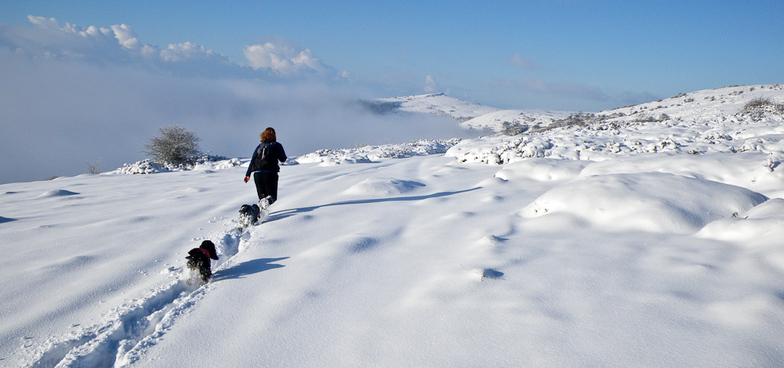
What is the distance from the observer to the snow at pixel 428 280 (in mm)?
1952

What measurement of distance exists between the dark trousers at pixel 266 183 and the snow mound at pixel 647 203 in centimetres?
369

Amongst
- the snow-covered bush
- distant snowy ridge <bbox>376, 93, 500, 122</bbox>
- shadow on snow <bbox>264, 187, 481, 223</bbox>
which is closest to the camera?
shadow on snow <bbox>264, 187, 481, 223</bbox>

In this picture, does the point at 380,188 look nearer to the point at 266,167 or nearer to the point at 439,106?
the point at 266,167

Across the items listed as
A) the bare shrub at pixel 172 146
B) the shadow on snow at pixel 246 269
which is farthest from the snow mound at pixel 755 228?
the bare shrub at pixel 172 146

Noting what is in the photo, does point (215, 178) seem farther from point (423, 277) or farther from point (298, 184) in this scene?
point (423, 277)

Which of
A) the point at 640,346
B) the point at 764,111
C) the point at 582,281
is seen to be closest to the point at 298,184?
the point at 582,281

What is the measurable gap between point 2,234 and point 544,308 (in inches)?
239

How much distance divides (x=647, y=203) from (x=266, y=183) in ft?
16.4

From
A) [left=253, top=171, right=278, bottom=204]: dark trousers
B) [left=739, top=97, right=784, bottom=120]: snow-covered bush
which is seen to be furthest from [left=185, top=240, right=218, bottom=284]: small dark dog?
[left=739, top=97, right=784, bottom=120]: snow-covered bush

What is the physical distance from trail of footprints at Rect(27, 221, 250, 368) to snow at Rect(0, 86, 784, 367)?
0.01m

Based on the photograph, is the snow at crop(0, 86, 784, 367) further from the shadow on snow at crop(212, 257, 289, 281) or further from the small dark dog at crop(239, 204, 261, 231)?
the small dark dog at crop(239, 204, 261, 231)

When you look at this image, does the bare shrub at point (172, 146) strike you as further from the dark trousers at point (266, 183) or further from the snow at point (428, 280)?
the dark trousers at point (266, 183)

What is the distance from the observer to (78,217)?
16.9 feet

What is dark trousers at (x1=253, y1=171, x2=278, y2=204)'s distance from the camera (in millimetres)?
5406
